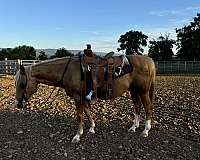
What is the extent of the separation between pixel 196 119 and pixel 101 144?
11.5 feet

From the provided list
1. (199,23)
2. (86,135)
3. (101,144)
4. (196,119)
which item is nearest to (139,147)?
(101,144)

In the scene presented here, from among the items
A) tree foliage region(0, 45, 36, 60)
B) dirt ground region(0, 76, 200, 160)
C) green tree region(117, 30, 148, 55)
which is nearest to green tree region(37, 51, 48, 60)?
tree foliage region(0, 45, 36, 60)

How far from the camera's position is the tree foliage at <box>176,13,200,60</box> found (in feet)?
210

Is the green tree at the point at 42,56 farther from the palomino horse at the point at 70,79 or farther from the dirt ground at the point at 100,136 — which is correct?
the palomino horse at the point at 70,79

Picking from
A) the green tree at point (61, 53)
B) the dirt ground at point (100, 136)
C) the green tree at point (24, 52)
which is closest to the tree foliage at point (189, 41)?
the green tree at point (61, 53)

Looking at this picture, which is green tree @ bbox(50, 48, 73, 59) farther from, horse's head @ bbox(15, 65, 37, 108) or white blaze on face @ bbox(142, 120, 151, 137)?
horse's head @ bbox(15, 65, 37, 108)

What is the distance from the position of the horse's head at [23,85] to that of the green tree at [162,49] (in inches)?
2619

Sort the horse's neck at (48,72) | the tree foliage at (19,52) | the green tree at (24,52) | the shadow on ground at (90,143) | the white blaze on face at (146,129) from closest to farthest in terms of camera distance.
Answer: the shadow on ground at (90,143)
the horse's neck at (48,72)
the white blaze on face at (146,129)
the green tree at (24,52)
the tree foliage at (19,52)

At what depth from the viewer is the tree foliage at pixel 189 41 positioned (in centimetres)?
6403

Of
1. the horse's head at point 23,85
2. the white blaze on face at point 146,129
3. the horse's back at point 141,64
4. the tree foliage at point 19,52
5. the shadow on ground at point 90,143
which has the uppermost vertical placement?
the tree foliage at point 19,52

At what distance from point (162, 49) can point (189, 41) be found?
8.45 m

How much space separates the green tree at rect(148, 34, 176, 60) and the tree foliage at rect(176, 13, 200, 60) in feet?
9.09

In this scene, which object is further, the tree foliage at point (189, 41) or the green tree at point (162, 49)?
the green tree at point (162, 49)

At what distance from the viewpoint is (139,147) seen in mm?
6762
